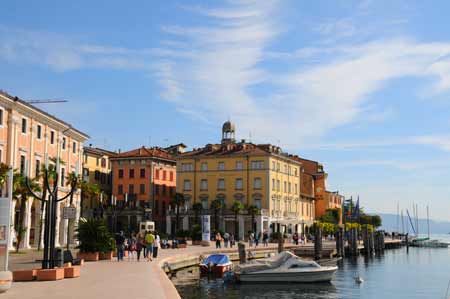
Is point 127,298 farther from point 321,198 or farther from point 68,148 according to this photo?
point 321,198

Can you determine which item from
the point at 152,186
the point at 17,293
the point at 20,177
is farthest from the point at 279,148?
the point at 17,293

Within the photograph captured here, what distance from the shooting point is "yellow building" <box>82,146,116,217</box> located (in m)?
90.9

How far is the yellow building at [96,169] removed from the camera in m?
90.9

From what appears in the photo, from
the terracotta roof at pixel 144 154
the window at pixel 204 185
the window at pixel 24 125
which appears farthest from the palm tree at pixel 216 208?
the window at pixel 24 125

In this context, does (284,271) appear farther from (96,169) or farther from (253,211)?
(96,169)

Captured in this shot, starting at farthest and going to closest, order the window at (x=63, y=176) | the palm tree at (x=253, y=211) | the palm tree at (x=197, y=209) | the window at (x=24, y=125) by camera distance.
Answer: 1. the palm tree at (x=197, y=209)
2. the palm tree at (x=253, y=211)
3. the window at (x=63, y=176)
4. the window at (x=24, y=125)

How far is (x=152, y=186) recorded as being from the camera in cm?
9512

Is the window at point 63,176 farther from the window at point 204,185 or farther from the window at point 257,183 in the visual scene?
the window at point 257,183

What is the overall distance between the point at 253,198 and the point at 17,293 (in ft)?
236

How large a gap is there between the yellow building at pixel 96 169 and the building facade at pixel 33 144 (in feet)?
90.3

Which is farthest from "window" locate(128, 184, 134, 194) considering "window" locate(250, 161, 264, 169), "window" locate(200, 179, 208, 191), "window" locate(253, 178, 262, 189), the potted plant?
the potted plant

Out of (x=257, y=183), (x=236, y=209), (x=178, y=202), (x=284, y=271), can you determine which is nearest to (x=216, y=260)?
(x=284, y=271)

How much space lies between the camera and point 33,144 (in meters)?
51.7

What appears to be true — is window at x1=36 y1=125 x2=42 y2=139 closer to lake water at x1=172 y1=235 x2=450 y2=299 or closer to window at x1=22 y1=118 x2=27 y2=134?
window at x1=22 y1=118 x2=27 y2=134
